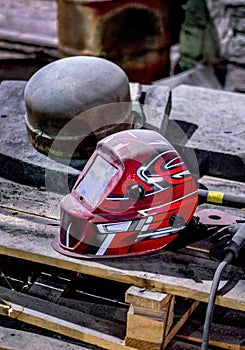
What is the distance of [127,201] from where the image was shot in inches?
94.4

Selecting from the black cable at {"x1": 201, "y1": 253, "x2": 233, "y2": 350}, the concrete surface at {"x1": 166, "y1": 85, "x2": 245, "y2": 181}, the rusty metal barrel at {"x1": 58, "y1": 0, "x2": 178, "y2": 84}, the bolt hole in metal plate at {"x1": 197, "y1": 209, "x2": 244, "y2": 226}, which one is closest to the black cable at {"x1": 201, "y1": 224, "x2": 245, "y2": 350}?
the black cable at {"x1": 201, "y1": 253, "x2": 233, "y2": 350}

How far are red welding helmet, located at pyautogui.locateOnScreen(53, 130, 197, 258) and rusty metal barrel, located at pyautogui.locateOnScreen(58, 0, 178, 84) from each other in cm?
341

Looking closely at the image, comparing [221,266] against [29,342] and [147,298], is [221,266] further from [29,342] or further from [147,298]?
[29,342]

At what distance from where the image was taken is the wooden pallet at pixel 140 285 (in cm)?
232

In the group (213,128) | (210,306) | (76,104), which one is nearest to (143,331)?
(210,306)

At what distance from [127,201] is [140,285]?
0.29 m

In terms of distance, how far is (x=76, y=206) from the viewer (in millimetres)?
2463

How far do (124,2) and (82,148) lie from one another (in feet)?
9.94

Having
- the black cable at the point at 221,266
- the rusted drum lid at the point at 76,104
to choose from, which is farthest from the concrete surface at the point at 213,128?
the black cable at the point at 221,266

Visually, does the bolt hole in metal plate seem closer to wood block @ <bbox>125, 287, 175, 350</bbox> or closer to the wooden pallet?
the wooden pallet

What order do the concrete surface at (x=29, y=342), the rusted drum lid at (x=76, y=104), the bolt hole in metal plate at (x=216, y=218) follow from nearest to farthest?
the concrete surface at (x=29, y=342) → the bolt hole in metal plate at (x=216, y=218) → the rusted drum lid at (x=76, y=104)

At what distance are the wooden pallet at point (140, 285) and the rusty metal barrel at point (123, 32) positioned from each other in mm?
3341

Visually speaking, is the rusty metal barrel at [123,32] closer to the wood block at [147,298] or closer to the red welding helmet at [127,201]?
the red welding helmet at [127,201]

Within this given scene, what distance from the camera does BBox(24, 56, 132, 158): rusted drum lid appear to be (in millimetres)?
2895
